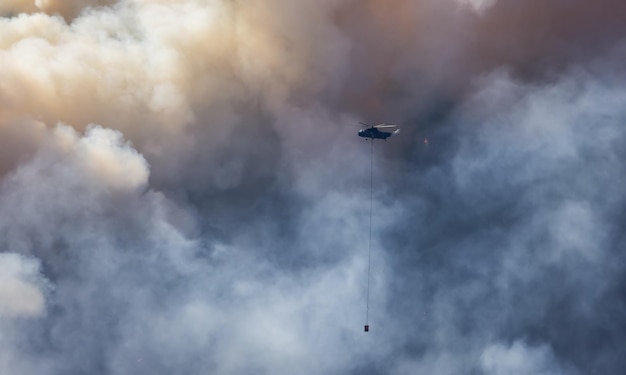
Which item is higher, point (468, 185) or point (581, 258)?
point (468, 185)

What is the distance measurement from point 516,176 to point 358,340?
165 ft

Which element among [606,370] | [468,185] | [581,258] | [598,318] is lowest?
[606,370]

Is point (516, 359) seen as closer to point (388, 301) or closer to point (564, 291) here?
point (564, 291)

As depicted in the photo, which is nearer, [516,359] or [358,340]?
[516,359]

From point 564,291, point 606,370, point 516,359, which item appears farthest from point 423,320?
point 606,370

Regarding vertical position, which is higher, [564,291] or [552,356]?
[564,291]

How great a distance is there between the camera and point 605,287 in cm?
13875

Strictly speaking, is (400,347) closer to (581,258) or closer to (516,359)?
(516,359)

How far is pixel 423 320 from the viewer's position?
147500mm

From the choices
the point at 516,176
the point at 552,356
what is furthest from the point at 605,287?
the point at 516,176

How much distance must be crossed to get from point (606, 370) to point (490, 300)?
91.8 ft

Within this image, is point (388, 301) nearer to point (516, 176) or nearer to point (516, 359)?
point (516, 359)

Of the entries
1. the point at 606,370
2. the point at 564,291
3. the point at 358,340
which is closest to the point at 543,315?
the point at 564,291

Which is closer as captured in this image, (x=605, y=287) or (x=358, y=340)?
(x=605, y=287)
